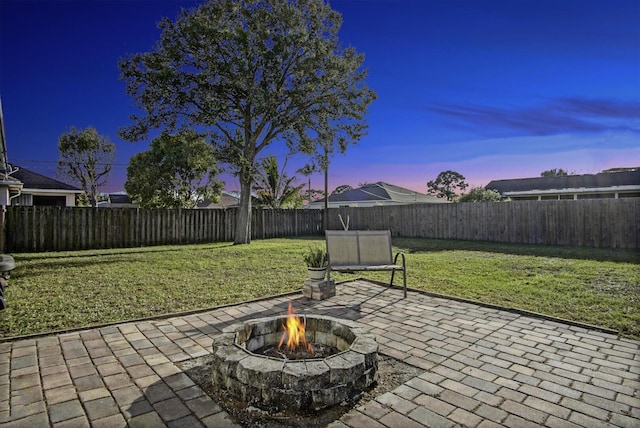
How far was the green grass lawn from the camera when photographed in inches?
160

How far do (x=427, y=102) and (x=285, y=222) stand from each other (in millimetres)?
10614

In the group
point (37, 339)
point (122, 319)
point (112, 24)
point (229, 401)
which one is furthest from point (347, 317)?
point (112, 24)

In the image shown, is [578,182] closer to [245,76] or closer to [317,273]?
[245,76]

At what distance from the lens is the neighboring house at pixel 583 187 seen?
1969 centimetres

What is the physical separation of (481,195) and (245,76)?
64.9ft

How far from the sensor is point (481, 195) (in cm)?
2489

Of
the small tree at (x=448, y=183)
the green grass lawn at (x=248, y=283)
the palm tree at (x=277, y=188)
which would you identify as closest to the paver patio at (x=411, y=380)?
the green grass lawn at (x=248, y=283)

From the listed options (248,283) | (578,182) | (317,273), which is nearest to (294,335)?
(317,273)

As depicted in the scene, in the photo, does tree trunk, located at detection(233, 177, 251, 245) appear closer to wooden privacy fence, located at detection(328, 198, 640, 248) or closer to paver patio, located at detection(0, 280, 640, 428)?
wooden privacy fence, located at detection(328, 198, 640, 248)

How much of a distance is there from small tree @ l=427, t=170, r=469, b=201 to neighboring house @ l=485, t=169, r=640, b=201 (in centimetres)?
1858

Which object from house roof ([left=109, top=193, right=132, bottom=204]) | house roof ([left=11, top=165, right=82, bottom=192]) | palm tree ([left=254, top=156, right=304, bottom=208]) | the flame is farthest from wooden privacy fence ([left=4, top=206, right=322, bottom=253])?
house roof ([left=109, top=193, right=132, bottom=204])

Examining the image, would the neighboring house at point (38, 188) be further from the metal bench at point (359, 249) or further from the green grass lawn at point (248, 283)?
the metal bench at point (359, 249)

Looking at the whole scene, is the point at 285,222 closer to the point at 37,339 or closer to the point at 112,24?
the point at 112,24

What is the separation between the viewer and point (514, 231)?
1301 cm
